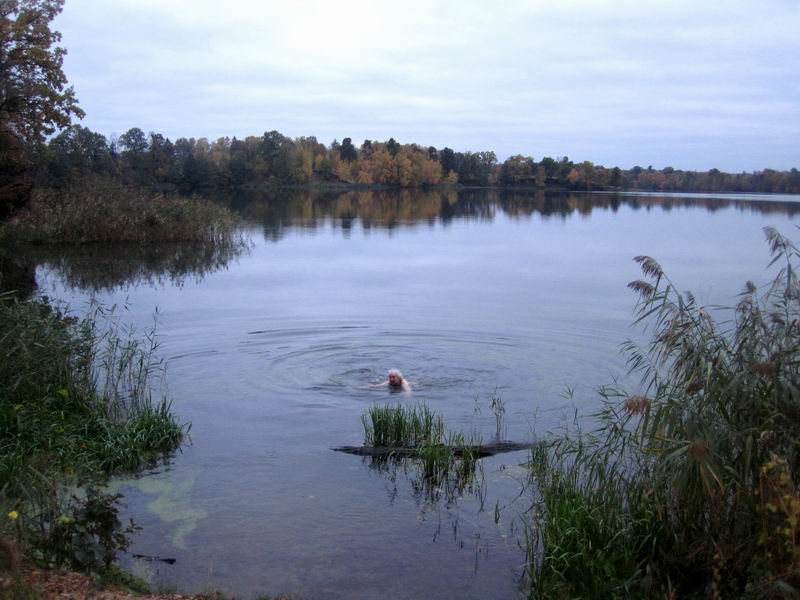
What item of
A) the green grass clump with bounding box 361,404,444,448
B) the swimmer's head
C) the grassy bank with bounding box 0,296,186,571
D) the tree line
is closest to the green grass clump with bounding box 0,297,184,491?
the grassy bank with bounding box 0,296,186,571

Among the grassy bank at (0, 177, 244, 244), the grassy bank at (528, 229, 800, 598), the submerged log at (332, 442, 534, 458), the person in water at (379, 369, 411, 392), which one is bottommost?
the submerged log at (332, 442, 534, 458)

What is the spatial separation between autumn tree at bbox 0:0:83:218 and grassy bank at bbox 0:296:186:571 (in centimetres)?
2038

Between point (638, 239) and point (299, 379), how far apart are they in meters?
34.9

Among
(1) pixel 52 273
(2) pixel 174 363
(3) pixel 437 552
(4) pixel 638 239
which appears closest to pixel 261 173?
(4) pixel 638 239

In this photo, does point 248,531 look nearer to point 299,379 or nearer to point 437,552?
point 437,552

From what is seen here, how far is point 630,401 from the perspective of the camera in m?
6.30

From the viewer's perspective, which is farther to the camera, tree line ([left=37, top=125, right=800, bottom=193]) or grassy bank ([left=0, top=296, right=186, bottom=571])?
tree line ([left=37, top=125, right=800, bottom=193])

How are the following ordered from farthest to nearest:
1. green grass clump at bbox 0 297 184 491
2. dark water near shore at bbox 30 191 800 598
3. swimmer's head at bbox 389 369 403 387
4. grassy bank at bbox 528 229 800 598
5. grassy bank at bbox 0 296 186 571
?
swimmer's head at bbox 389 369 403 387
green grass clump at bbox 0 297 184 491
dark water near shore at bbox 30 191 800 598
grassy bank at bbox 0 296 186 571
grassy bank at bbox 528 229 800 598

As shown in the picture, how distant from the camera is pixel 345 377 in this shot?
14.9 metres

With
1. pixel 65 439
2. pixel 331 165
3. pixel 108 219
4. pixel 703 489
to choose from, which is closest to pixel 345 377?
pixel 65 439

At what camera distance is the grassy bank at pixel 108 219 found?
107 feet

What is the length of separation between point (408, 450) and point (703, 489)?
195 inches

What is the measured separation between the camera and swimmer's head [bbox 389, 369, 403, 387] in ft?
45.0

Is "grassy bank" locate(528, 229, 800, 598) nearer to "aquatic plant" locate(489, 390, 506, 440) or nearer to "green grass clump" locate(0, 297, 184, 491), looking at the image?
"aquatic plant" locate(489, 390, 506, 440)
